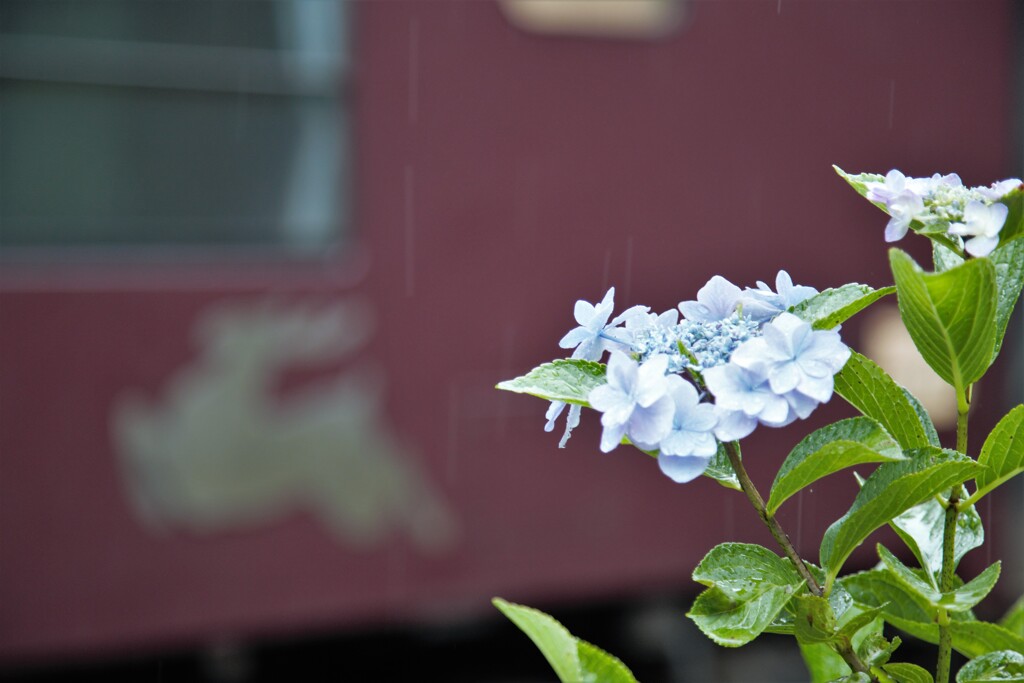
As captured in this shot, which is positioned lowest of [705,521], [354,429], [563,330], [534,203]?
[705,521]

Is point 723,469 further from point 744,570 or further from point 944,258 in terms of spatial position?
point 944,258

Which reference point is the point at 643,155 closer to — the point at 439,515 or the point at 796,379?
the point at 439,515

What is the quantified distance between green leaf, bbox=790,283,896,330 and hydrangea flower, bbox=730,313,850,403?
0.06 ft

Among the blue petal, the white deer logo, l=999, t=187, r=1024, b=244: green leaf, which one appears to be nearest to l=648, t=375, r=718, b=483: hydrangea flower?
the blue petal

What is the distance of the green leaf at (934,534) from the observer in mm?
580

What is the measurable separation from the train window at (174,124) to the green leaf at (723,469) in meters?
2.48

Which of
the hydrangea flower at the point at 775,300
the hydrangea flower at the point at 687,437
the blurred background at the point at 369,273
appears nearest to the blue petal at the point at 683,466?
the hydrangea flower at the point at 687,437

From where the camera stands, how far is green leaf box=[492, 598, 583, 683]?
1.38ft

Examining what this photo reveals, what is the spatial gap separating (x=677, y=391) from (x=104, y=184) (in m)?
2.71

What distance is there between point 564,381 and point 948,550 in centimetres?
24

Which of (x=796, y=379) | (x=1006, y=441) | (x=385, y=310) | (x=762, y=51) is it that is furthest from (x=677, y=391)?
(x=762, y=51)

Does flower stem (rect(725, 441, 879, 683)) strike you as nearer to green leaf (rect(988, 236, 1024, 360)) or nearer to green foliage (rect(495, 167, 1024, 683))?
green foliage (rect(495, 167, 1024, 683))

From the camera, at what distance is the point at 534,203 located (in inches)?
119

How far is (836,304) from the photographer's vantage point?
48cm
